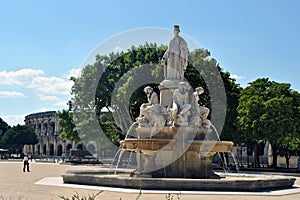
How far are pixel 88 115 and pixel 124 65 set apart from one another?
7.13 metres

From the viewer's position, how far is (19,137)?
97.4 metres

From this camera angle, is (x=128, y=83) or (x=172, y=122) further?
(x=128, y=83)

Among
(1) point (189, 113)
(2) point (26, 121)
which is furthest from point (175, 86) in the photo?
(2) point (26, 121)

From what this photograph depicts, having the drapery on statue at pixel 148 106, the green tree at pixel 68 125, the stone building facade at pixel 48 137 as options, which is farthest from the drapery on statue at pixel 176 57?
the stone building facade at pixel 48 137

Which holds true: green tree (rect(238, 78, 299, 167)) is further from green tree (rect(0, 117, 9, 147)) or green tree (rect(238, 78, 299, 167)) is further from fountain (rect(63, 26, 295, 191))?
green tree (rect(0, 117, 9, 147))

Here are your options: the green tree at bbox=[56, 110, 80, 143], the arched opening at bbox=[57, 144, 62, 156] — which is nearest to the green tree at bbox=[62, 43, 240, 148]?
the green tree at bbox=[56, 110, 80, 143]

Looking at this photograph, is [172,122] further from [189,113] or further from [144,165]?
[144,165]

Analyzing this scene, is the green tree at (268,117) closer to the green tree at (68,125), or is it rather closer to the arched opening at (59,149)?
the green tree at (68,125)

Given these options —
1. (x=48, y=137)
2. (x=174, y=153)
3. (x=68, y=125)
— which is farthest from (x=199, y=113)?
(x=48, y=137)

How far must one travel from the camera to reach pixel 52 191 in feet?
53.0

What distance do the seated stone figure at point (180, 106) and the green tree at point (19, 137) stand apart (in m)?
81.2

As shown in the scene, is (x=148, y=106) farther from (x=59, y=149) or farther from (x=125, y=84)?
(x=59, y=149)

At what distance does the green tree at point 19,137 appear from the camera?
97438 millimetres

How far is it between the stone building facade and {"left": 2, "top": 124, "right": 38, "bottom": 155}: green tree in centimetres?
421
